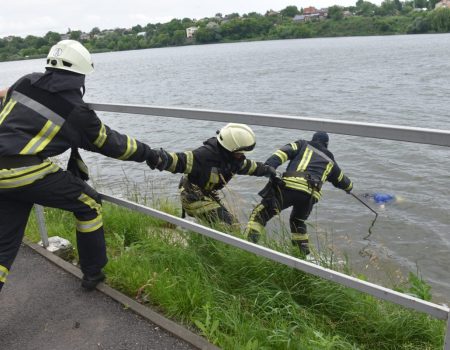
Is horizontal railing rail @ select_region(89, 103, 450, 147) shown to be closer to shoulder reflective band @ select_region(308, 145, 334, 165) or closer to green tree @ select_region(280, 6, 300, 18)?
shoulder reflective band @ select_region(308, 145, 334, 165)

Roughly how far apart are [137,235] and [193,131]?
1182 cm

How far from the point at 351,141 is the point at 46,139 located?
1178 cm

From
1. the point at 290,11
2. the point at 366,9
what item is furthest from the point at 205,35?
the point at 366,9

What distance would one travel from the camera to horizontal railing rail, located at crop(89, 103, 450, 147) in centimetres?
173

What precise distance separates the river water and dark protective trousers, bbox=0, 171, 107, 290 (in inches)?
62.7

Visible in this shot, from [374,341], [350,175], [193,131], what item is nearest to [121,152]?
[374,341]

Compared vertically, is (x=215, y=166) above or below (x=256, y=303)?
above

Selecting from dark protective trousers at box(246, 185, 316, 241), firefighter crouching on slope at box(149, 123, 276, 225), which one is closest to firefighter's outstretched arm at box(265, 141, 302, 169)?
dark protective trousers at box(246, 185, 316, 241)

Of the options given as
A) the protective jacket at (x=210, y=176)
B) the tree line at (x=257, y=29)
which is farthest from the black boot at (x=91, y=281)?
the tree line at (x=257, y=29)

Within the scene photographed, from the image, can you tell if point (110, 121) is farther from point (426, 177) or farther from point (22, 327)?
point (22, 327)

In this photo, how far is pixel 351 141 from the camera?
44.2 ft

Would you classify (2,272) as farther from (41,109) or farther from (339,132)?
(339,132)

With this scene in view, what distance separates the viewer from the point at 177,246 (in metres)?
3.79

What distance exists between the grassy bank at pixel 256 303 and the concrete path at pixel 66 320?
0.16 metres
